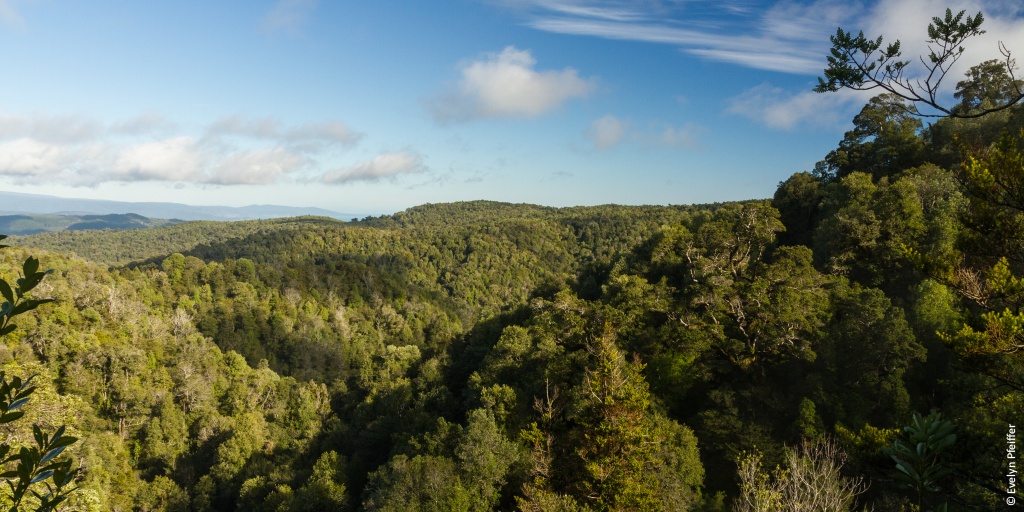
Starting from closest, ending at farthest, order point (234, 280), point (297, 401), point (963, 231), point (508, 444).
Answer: point (963, 231), point (508, 444), point (297, 401), point (234, 280)

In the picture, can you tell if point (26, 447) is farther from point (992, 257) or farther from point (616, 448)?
point (616, 448)

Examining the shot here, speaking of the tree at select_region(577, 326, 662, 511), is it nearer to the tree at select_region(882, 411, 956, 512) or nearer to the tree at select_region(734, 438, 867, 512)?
the tree at select_region(734, 438, 867, 512)

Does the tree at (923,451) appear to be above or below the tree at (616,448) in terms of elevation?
above

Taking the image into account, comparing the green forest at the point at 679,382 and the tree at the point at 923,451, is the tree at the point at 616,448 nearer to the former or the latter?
Answer: the green forest at the point at 679,382

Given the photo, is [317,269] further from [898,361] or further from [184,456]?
[898,361]

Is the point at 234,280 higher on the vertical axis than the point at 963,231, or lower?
lower

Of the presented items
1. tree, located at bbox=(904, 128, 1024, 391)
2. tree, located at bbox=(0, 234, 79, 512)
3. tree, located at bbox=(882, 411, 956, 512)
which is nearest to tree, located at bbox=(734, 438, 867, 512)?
tree, located at bbox=(904, 128, 1024, 391)

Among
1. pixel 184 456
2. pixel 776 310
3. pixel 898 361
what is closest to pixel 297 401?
pixel 184 456

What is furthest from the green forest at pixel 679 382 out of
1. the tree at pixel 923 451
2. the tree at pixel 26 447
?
the tree at pixel 26 447
